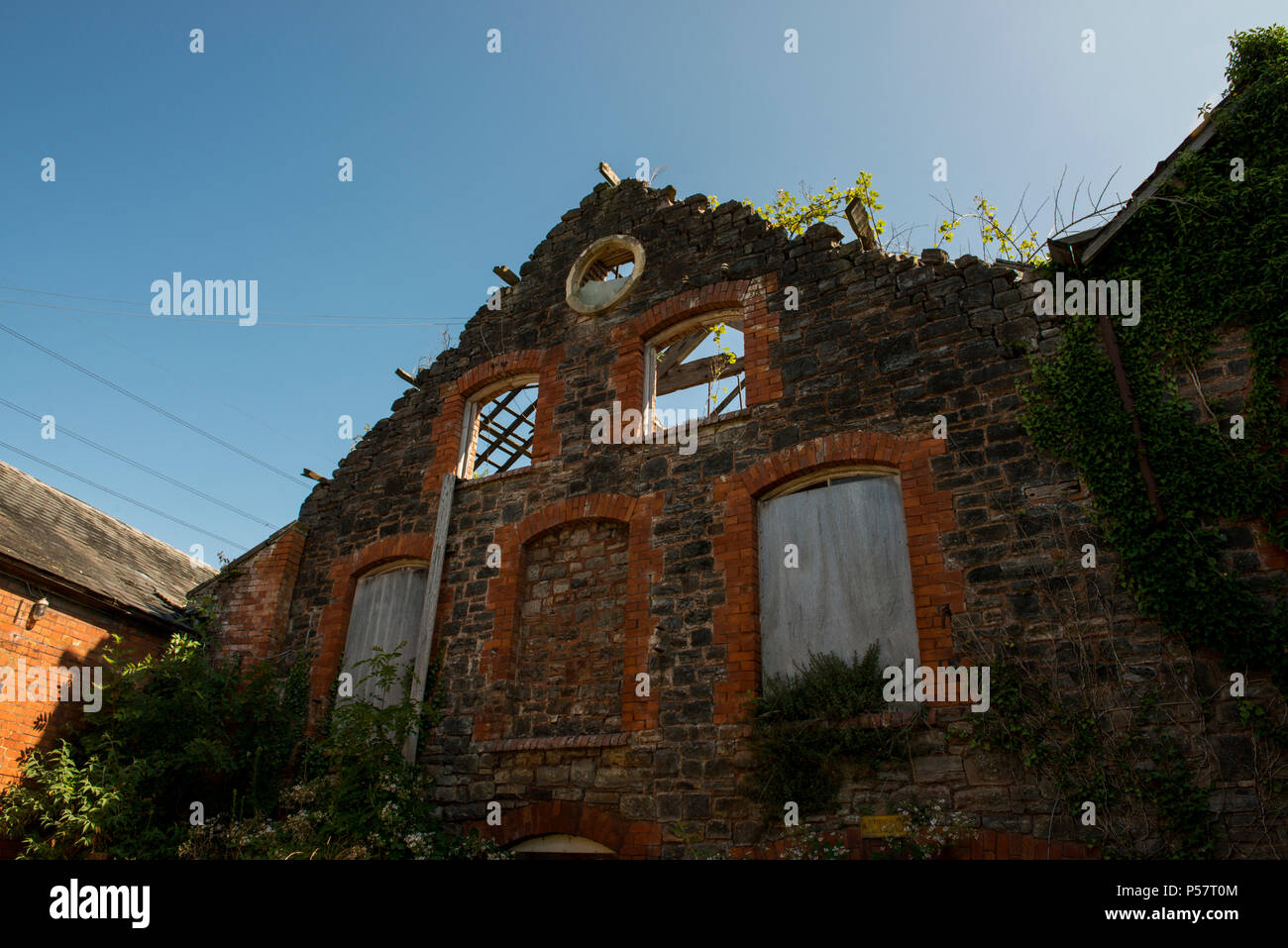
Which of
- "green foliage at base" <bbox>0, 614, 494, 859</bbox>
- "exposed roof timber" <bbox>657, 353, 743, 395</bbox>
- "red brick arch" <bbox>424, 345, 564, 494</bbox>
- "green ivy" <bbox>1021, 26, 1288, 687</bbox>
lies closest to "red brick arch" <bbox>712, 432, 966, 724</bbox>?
"green ivy" <bbox>1021, 26, 1288, 687</bbox>

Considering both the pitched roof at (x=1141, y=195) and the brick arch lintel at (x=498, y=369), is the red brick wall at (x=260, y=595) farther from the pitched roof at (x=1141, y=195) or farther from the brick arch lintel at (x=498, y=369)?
the pitched roof at (x=1141, y=195)

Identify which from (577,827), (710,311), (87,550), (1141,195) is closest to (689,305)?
(710,311)

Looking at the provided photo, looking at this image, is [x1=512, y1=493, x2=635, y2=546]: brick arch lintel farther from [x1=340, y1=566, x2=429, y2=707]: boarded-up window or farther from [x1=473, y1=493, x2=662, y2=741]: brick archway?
[x1=340, y1=566, x2=429, y2=707]: boarded-up window

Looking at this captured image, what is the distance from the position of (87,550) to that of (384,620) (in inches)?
199

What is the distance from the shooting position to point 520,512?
392 inches

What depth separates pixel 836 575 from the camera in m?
7.82

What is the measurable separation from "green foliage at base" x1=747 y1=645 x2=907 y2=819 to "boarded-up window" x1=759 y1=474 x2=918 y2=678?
26 cm

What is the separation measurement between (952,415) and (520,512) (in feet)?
16.2

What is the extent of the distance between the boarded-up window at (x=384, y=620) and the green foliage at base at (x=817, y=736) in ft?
15.4

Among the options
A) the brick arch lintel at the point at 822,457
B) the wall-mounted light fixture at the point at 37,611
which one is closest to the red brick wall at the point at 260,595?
the wall-mounted light fixture at the point at 37,611

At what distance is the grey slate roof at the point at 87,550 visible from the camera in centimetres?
1053

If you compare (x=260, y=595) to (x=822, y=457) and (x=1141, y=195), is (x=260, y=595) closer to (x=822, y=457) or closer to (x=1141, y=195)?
(x=822, y=457)
